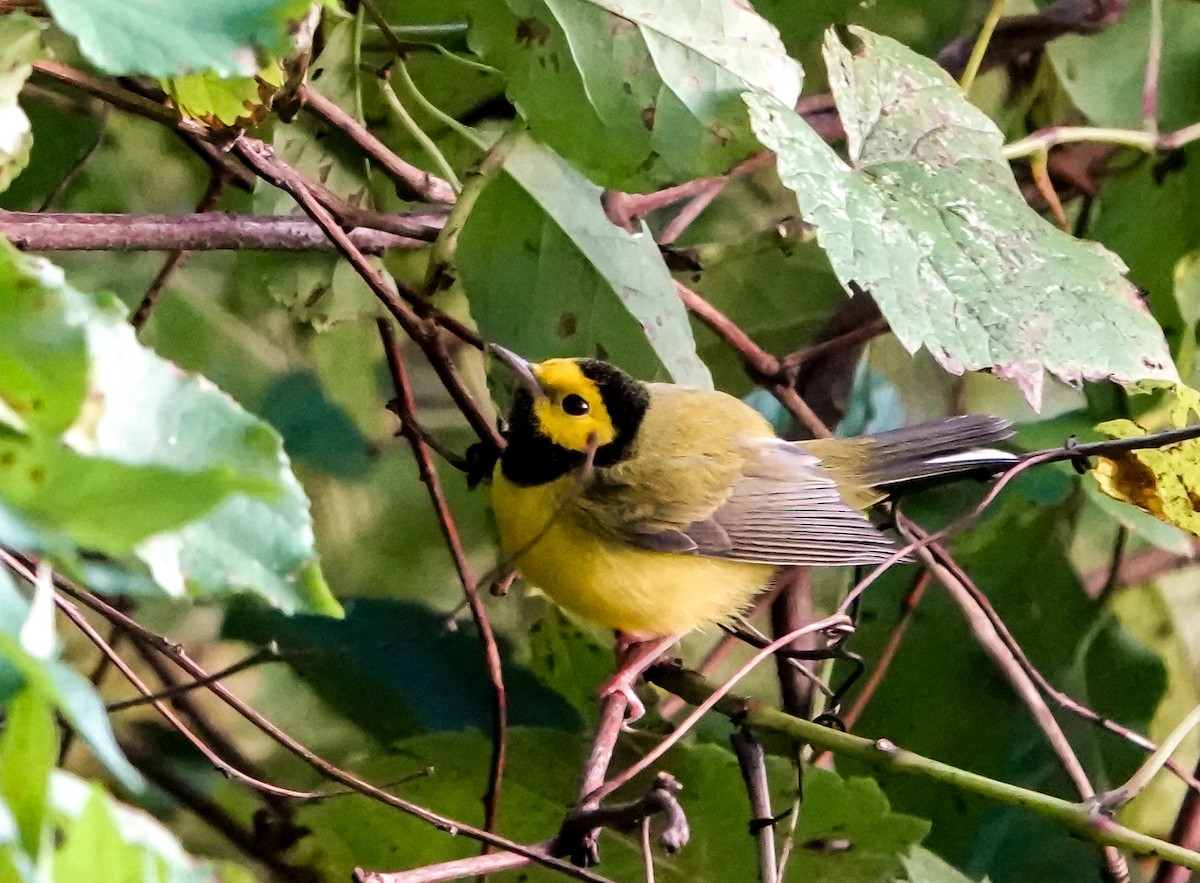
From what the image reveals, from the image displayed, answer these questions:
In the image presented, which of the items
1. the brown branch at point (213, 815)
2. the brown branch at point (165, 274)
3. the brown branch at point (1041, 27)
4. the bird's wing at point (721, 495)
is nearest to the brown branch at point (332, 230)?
the brown branch at point (165, 274)

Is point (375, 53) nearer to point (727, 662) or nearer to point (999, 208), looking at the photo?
point (999, 208)

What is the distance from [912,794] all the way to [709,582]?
35 cm

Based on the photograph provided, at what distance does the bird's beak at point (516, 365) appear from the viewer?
1166 mm

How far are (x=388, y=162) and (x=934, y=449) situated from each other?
0.76 m

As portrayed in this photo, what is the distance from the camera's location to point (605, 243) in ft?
3.78

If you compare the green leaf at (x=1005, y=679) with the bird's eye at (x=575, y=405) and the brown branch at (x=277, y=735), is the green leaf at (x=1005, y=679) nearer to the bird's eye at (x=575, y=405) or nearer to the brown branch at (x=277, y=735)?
the bird's eye at (x=575, y=405)

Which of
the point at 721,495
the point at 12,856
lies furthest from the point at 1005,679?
the point at 12,856

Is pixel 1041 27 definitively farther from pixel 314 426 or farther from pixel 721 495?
pixel 314 426

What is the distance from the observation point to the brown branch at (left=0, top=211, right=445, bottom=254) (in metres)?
0.87

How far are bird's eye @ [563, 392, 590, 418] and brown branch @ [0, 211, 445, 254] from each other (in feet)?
0.91

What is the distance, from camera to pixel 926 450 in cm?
149

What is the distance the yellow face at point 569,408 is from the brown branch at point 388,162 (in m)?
0.21

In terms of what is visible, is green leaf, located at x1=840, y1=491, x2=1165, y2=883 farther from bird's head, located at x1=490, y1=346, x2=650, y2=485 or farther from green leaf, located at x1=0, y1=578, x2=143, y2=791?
green leaf, located at x1=0, y1=578, x2=143, y2=791

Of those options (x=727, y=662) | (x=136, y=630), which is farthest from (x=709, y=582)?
(x=136, y=630)
